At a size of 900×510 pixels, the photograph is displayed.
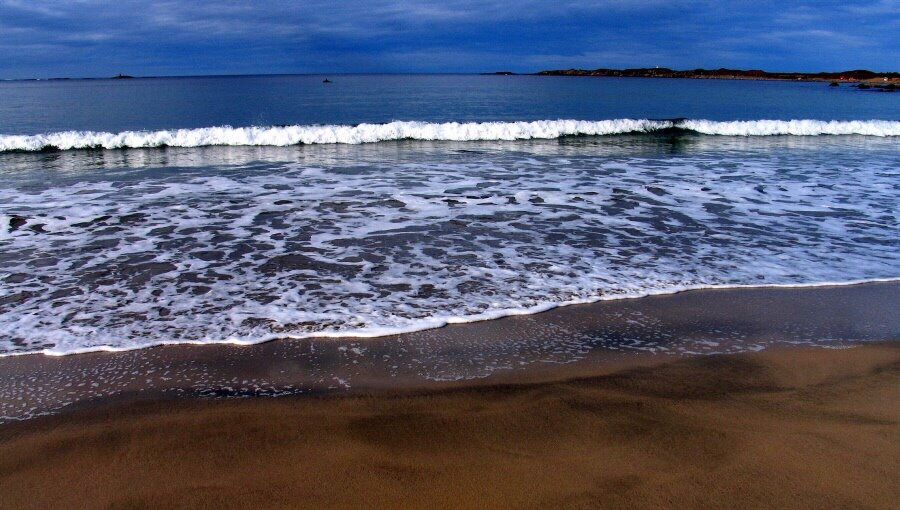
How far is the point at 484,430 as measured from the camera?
3447mm

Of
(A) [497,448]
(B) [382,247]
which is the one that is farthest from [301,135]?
(A) [497,448]

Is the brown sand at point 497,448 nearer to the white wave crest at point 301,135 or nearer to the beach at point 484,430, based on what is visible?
the beach at point 484,430

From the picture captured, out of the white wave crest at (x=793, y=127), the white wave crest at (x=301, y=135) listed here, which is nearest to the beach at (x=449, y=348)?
the white wave crest at (x=301, y=135)

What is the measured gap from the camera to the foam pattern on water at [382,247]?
17.0 feet

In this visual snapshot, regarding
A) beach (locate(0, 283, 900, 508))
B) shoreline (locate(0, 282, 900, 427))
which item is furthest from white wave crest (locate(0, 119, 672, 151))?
beach (locate(0, 283, 900, 508))

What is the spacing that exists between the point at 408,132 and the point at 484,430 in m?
19.7

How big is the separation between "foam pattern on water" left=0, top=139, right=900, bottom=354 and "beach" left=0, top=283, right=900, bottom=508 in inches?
23.2

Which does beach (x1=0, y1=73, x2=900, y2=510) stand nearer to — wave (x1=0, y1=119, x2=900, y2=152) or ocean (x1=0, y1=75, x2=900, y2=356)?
ocean (x1=0, y1=75, x2=900, y2=356)

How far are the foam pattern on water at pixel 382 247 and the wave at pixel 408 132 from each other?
320 inches

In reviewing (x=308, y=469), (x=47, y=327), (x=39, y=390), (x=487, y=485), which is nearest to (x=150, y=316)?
(x=47, y=327)

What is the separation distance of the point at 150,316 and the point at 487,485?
3.54 metres

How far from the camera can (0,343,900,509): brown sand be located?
2883 millimetres

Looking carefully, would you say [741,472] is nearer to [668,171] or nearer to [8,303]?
[8,303]

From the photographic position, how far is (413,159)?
632 inches
